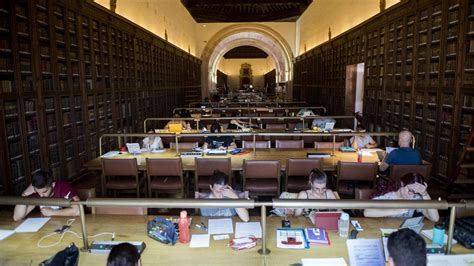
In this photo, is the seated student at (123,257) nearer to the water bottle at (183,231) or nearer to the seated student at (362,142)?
the water bottle at (183,231)

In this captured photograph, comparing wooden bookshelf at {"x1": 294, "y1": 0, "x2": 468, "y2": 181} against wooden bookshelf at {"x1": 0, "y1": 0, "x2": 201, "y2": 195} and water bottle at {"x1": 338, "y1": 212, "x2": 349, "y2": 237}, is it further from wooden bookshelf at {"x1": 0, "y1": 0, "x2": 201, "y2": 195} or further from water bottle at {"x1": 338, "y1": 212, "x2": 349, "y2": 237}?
wooden bookshelf at {"x1": 0, "y1": 0, "x2": 201, "y2": 195}

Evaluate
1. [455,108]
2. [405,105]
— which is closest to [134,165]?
[455,108]

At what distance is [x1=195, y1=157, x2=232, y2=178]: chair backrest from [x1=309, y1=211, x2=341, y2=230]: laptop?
1904mm

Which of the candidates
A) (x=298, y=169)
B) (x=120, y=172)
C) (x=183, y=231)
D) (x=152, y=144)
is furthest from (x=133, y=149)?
(x=183, y=231)

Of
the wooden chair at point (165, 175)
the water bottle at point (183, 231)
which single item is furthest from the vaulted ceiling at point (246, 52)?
the water bottle at point (183, 231)

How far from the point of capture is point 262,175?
14.4 feet

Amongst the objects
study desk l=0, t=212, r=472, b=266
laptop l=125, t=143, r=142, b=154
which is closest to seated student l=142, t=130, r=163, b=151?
laptop l=125, t=143, r=142, b=154

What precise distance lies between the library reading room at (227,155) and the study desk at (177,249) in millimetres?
13

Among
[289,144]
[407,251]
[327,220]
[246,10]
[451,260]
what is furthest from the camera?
[246,10]

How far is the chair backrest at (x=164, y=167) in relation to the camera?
4457 mm

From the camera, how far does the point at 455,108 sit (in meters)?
5.32

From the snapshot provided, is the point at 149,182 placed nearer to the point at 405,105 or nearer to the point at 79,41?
the point at 79,41

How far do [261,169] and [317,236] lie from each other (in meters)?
1.91

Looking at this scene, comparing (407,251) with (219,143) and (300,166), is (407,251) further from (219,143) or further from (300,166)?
(219,143)
